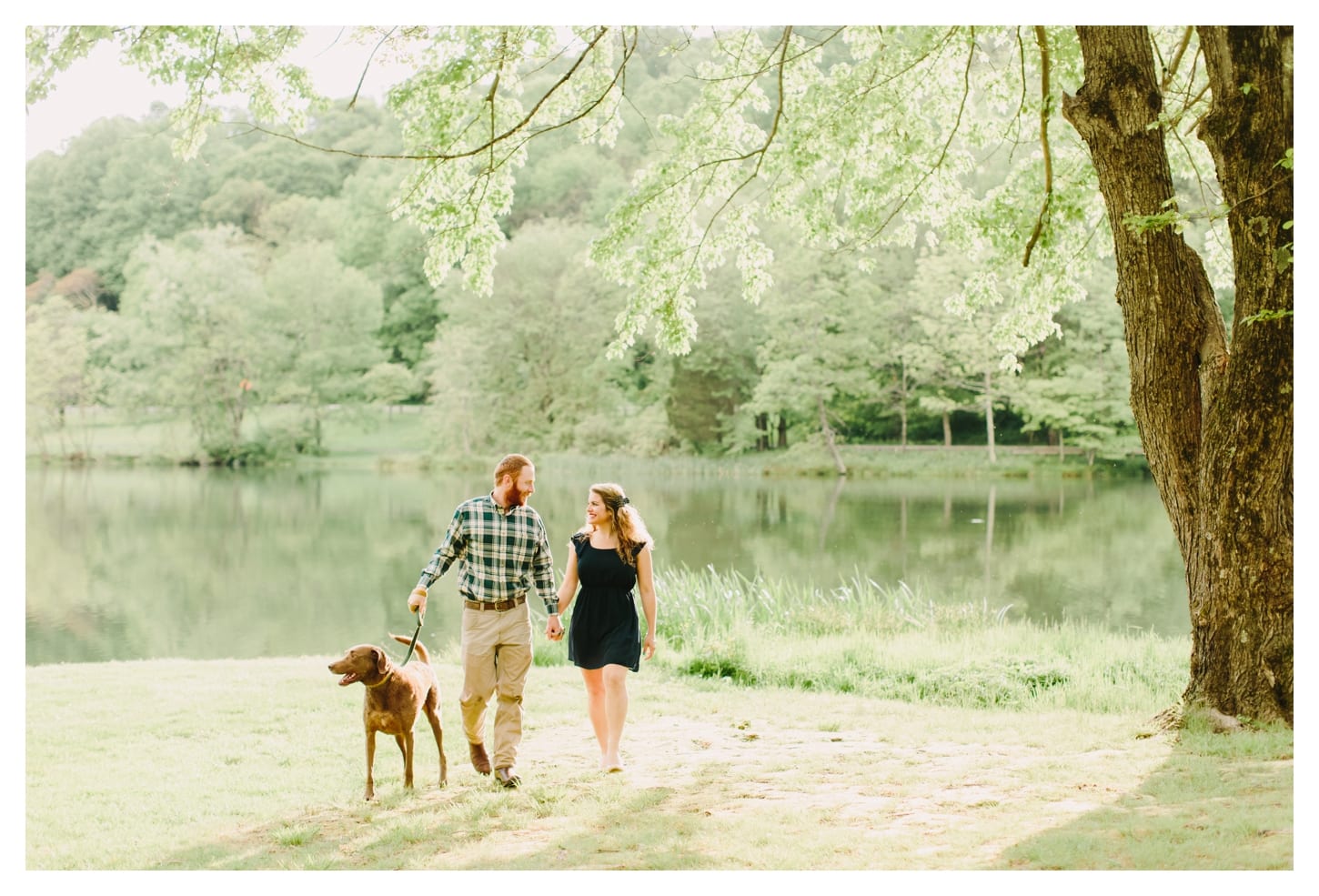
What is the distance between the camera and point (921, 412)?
2983 cm

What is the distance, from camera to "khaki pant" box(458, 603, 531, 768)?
13.9 ft

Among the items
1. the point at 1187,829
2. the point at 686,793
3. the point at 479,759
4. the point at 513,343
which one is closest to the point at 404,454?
the point at 513,343

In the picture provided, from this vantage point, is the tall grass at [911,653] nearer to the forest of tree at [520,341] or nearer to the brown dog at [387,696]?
the brown dog at [387,696]

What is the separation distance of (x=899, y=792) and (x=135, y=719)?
3912 mm

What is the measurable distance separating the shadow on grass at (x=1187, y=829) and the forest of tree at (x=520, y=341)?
76.8ft

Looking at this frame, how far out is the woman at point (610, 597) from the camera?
426 centimetres

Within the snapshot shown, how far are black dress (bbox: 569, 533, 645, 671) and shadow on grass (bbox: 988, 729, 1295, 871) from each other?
1.56m

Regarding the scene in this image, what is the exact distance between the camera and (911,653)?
7.31 meters

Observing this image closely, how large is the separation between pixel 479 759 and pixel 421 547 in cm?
1352

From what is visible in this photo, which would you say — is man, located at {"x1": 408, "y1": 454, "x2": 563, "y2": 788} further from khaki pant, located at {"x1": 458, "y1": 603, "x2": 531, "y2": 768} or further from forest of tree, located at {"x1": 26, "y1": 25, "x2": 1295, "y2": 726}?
forest of tree, located at {"x1": 26, "y1": 25, "x2": 1295, "y2": 726}

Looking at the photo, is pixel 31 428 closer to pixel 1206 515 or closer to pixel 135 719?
pixel 135 719

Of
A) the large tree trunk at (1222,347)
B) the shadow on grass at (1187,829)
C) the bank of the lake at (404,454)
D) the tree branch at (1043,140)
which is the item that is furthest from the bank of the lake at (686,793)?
the bank of the lake at (404,454)

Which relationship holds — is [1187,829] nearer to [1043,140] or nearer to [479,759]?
[479,759]
